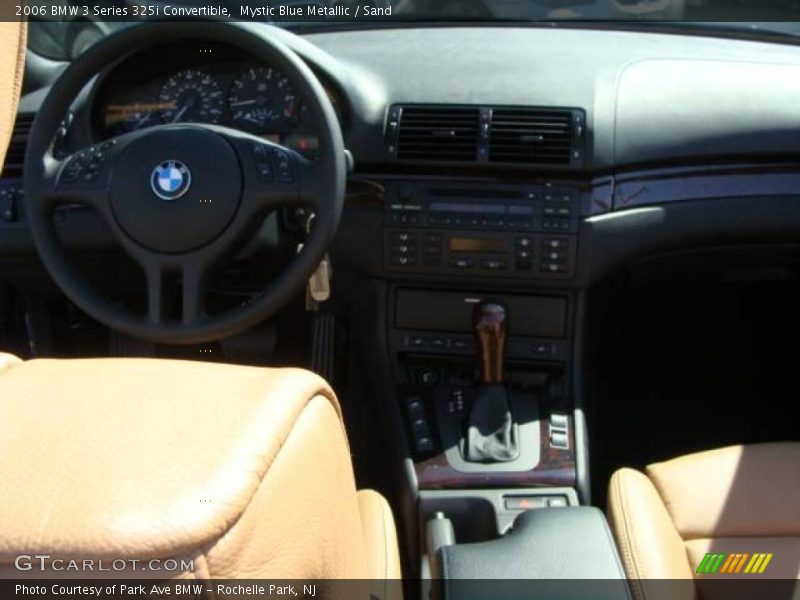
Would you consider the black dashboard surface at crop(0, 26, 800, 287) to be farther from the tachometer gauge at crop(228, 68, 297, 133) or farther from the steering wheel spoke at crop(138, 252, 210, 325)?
the steering wheel spoke at crop(138, 252, 210, 325)

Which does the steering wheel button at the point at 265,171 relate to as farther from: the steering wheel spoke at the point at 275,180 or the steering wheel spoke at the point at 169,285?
the steering wheel spoke at the point at 169,285

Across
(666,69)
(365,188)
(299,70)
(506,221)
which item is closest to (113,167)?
(299,70)

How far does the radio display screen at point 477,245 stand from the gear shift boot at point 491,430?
0.30 metres

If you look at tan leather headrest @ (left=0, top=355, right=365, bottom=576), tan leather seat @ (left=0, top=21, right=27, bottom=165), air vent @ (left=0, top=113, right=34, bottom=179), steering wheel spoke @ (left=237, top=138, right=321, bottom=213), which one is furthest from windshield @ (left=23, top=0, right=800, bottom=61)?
→ tan leather headrest @ (left=0, top=355, right=365, bottom=576)

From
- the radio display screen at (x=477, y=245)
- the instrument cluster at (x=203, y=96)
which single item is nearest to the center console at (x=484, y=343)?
the radio display screen at (x=477, y=245)

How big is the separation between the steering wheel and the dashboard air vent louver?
507 mm

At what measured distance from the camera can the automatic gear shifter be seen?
7.39ft

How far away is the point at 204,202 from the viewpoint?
186cm

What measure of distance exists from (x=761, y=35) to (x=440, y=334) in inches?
44.0

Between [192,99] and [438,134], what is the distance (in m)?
0.54

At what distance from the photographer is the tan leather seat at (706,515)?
1642 mm

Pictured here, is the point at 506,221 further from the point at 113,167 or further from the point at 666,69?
the point at 113,167

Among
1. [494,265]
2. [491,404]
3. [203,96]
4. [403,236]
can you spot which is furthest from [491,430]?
[203,96]

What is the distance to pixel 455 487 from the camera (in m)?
2.21
